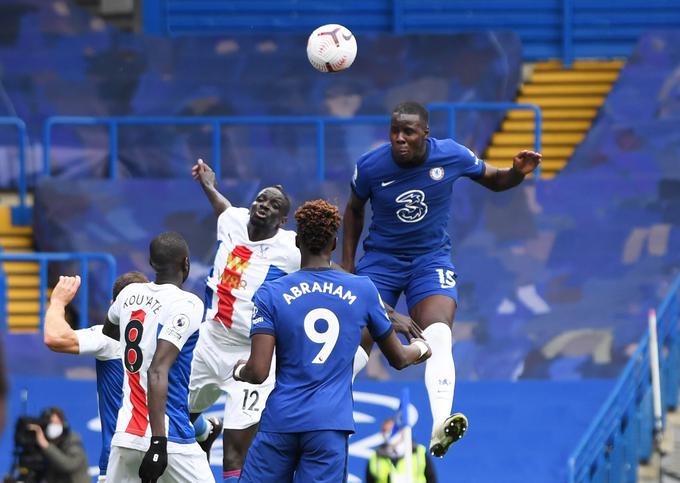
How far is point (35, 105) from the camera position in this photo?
18734mm

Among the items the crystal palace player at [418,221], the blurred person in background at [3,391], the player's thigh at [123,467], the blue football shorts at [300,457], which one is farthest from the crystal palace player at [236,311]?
the blurred person in background at [3,391]

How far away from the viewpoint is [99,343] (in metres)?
8.84

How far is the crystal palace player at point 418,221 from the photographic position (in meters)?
9.24

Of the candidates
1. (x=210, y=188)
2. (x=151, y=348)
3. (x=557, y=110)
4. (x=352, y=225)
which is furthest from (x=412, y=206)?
(x=557, y=110)

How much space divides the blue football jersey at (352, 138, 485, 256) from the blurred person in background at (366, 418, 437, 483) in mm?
2888

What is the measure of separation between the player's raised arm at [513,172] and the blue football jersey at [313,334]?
1914 millimetres

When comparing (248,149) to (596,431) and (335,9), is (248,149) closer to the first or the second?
(335,9)

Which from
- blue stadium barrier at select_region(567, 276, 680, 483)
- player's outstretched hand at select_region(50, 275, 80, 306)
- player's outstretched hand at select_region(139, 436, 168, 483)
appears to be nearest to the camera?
player's outstretched hand at select_region(139, 436, 168, 483)

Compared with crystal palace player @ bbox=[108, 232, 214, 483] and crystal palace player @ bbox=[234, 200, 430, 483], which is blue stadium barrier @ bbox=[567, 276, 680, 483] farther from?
crystal palace player @ bbox=[234, 200, 430, 483]

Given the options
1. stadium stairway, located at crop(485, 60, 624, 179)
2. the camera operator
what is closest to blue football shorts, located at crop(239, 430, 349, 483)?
the camera operator

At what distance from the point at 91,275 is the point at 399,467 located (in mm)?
4527

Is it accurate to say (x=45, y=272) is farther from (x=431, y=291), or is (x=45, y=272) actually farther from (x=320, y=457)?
(x=320, y=457)

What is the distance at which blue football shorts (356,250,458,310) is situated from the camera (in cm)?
941

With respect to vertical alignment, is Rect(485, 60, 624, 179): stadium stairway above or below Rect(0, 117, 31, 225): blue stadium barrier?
above
